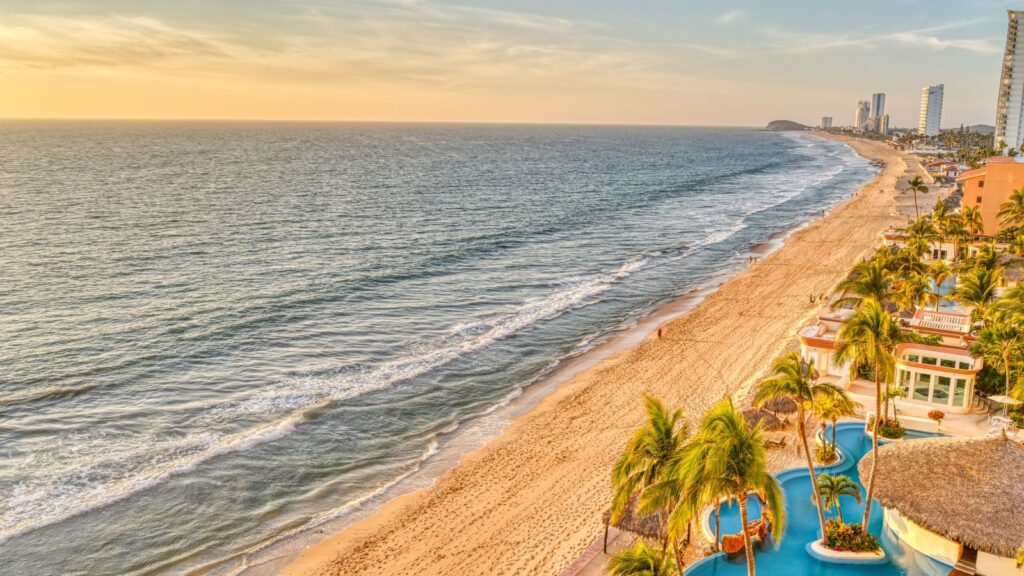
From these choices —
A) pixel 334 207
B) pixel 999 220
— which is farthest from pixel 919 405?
pixel 334 207

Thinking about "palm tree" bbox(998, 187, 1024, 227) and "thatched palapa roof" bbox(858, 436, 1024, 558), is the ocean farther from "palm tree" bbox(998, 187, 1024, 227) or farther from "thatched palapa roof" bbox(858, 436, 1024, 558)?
"palm tree" bbox(998, 187, 1024, 227)

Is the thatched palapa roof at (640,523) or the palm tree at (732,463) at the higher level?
the palm tree at (732,463)

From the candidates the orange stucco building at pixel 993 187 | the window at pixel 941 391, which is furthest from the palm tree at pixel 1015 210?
the window at pixel 941 391

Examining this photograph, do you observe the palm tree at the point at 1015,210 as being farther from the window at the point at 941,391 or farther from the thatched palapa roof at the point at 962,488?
the thatched palapa roof at the point at 962,488

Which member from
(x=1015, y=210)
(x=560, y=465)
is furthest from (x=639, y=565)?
(x=1015, y=210)

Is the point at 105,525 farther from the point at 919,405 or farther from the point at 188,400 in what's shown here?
the point at 919,405

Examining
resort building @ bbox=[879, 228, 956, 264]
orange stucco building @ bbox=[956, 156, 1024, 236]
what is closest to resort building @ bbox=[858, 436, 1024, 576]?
resort building @ bbox=[879, 228, 956, 264]

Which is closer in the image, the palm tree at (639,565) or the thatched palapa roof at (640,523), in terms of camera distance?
the palm tree at (639,565)
